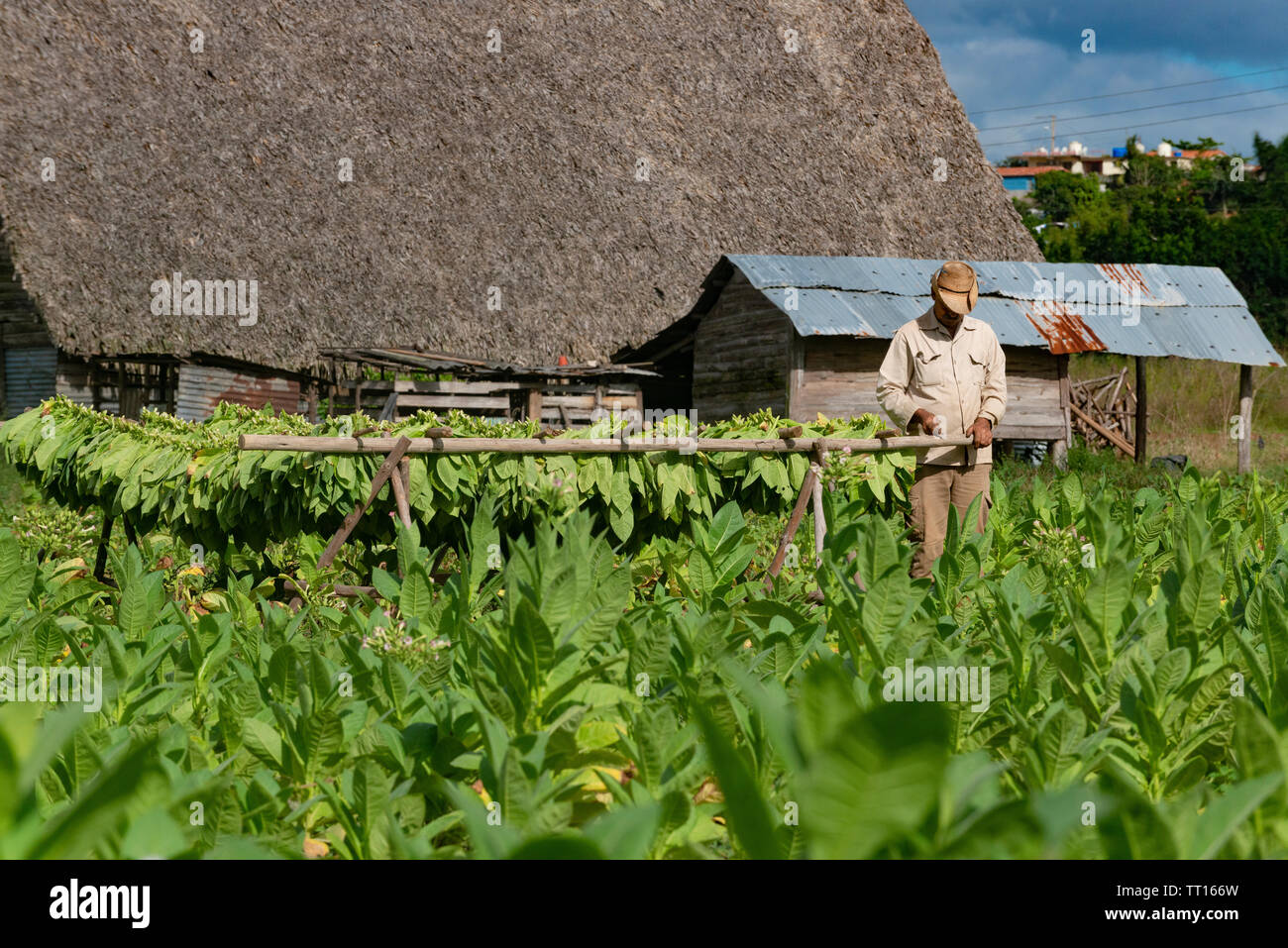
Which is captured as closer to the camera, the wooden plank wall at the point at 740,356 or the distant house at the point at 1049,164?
the wooden plank wall at the point at 740,356

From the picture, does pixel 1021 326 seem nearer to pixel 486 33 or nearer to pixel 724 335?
pixel 724 335

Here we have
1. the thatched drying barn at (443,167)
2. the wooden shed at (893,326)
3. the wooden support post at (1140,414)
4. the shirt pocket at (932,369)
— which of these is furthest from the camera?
the wooden support post at (1140,414)

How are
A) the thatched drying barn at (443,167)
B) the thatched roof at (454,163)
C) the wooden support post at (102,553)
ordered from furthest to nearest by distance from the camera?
1. the thatched roof at (454,163)
2. the thatched drying barn at (443,167)
3. the wooden support post at (102,553)

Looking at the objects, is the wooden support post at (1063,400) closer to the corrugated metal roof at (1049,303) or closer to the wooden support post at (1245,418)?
the corrugated metal roof at (1049,303)

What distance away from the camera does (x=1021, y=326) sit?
1642cm

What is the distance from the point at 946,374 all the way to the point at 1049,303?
1258cm

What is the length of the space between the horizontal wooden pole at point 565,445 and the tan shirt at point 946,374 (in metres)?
0.28

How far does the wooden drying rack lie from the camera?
4652mm

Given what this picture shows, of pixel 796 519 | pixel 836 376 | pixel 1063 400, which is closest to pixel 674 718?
pixel 796 519

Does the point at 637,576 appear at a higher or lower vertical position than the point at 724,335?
lower

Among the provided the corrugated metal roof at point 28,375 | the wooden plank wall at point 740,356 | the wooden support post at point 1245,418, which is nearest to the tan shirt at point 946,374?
the wooden plank wall at point 740,356

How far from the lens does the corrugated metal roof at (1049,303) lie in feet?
50.6
